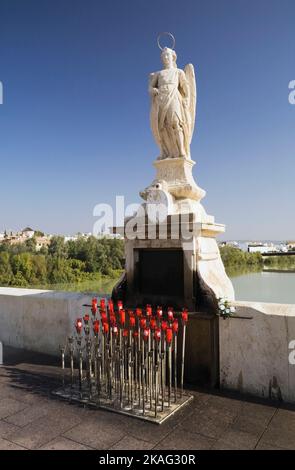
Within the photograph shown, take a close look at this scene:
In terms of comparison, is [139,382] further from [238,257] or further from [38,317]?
[238,257]

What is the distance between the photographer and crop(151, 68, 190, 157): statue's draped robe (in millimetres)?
5133

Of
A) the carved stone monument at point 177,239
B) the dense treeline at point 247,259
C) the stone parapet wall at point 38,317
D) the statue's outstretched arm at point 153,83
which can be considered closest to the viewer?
the carved stone monument at point 177,239

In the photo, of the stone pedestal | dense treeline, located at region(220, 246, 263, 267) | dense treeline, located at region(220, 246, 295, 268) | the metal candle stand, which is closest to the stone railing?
the stone pedestal

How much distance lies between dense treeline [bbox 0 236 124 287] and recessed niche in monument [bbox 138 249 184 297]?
28568 mm

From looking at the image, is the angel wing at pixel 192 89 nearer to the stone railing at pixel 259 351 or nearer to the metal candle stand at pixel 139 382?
the stone railing at pixel 259 351

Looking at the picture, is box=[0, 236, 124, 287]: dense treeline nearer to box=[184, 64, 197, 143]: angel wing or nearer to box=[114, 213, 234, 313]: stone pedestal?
box=[184, 64, 197, 143]: angel wing

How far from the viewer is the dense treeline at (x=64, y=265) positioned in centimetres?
3822

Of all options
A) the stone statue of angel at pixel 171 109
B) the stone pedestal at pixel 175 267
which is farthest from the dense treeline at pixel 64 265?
the stone pedestal at pixel 175 267

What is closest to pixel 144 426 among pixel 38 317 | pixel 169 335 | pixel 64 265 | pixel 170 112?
pixel 169 335

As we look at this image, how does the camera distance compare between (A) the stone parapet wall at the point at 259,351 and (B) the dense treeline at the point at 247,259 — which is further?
(B) the dense treeline at the point at 247,259

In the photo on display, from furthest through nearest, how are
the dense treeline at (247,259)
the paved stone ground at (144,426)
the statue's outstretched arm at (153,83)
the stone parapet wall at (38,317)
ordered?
the dense treeline at (247,259)
the stone parapet wall at (38,317)
the statue's outstretched arm at (153,83)
the paved stone ground at (144,426)

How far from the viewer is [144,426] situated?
10.8 ft

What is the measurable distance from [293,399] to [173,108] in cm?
398

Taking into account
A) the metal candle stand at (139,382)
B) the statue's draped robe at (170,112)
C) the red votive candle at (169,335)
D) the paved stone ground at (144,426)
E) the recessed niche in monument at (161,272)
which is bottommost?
the paved stone ground at (144,426)
